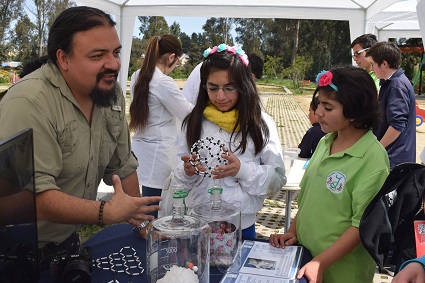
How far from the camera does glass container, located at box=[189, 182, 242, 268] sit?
4.66 feet

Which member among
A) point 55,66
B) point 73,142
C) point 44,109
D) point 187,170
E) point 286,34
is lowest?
point 187,170

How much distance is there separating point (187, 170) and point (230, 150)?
9.1 inches

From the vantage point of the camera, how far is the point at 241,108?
1857 mm

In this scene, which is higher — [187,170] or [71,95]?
[71,95]

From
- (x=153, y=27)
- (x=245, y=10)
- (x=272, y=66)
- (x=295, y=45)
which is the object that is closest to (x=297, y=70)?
(x=272, y=66)

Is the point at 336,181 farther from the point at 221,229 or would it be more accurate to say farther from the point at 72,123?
the point at 72,123

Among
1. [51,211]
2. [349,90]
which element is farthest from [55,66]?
Answer: [349,90]

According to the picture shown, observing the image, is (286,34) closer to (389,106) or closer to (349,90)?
(389,106)

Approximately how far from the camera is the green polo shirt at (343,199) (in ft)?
5.21

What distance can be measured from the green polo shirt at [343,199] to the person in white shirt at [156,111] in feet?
4.99

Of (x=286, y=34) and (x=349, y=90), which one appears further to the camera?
(x=286, y=34)

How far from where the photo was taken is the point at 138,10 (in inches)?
208

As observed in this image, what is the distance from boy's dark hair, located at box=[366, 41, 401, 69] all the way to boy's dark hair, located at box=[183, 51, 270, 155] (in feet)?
6.84

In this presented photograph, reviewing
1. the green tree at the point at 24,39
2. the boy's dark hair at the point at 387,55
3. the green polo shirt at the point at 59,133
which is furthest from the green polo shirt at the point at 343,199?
the green tree at the point at 24,39
